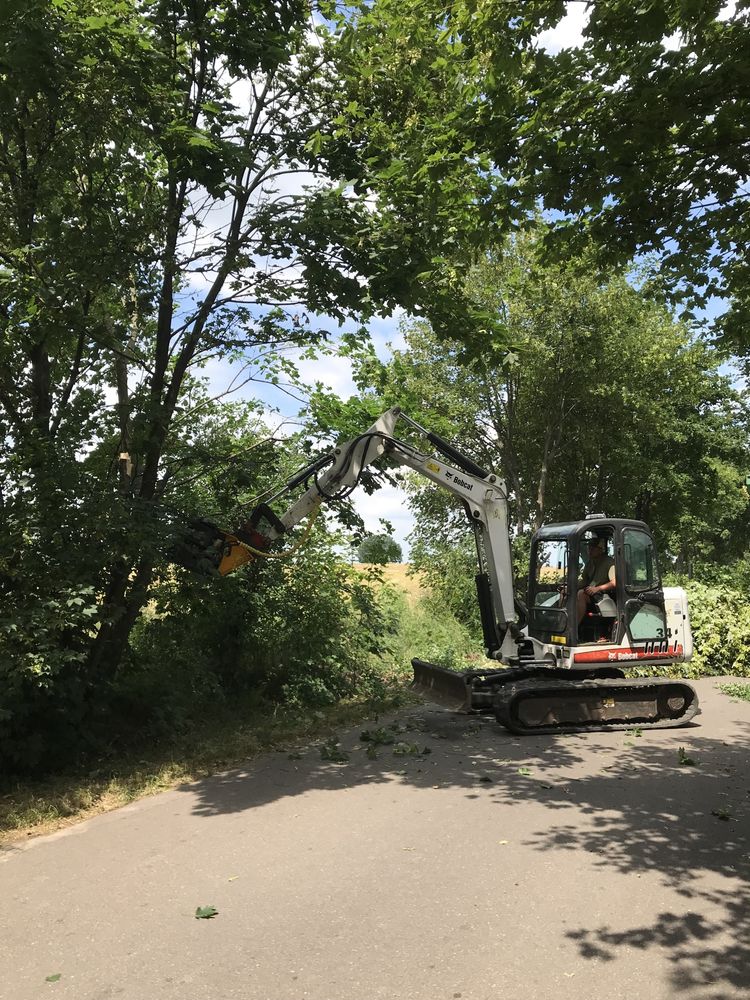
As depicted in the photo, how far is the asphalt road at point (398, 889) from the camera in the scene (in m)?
3.68

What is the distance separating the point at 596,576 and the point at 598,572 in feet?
0.20

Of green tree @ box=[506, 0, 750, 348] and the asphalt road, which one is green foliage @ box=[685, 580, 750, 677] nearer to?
the asphalt road

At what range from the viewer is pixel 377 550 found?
1202cm

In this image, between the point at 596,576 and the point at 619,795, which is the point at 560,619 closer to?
the point at 596,576

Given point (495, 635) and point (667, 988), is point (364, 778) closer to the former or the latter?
point (495, 635)

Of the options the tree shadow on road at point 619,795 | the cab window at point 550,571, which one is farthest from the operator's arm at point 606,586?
the tree shadow on road at point 619,795

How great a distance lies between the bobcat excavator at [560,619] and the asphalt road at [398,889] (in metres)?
1.99

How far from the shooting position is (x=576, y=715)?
9680 millimetres

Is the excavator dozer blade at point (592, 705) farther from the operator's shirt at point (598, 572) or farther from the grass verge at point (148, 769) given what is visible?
the grass verge at point (148, 769)

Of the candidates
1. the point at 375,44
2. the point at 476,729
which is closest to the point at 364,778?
the point at 476,729

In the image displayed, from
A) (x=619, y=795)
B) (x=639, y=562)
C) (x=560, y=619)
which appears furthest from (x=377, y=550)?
(x=619, y=795)

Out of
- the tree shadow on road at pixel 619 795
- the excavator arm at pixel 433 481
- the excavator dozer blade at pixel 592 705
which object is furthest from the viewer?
the excavator dozer blade at pixel 592 705

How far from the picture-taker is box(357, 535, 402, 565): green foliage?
1170 cm

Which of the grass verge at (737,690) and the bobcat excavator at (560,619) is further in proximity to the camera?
the grass verge at (737,690)
